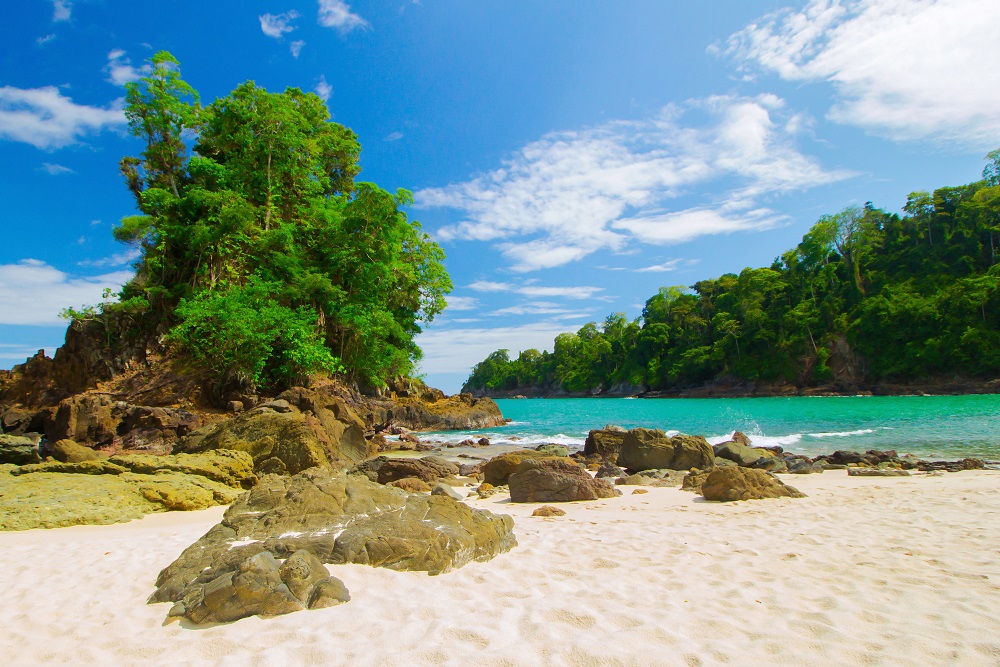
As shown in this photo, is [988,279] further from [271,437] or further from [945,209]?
[271,437]

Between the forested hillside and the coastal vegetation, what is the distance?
59644 millimetres

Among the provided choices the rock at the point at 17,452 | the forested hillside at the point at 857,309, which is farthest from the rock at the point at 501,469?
the forested hillside at the point at 857,309

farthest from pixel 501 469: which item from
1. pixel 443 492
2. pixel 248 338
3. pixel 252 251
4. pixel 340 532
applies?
pixel 252 251

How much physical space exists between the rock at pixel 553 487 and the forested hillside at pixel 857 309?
6341 cm

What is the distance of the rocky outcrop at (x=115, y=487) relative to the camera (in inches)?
264

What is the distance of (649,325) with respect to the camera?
9375 cm

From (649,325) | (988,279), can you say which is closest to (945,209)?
(988,279)

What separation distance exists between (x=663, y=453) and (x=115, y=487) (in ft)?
35.8

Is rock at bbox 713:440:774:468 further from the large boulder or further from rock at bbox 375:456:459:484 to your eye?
rock at bbox 375:456:459:484

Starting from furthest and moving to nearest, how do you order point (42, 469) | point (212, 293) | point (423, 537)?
point (212, 293) → point (42, 469) → point (423, 537)

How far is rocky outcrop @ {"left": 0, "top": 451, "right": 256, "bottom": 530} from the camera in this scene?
671 cm

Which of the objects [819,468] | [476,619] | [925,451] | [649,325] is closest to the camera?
[476,619]

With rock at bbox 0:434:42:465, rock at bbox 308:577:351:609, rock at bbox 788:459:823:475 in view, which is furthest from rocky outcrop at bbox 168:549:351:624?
rock at bbox 788:459:823:475

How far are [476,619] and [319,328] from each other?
71.0 feet
